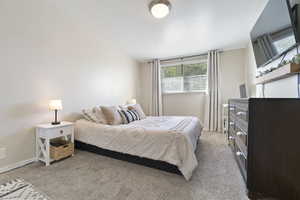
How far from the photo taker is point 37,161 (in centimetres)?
231

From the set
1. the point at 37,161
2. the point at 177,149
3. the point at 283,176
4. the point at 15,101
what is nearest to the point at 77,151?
the point at 37,161

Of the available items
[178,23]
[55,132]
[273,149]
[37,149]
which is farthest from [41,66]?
[273,149]

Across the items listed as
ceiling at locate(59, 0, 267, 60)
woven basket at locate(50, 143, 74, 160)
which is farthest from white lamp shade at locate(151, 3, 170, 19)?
woven basket at locate(50, 143, 74, 160)

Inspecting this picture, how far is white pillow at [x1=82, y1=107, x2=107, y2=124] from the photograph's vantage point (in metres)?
2.76

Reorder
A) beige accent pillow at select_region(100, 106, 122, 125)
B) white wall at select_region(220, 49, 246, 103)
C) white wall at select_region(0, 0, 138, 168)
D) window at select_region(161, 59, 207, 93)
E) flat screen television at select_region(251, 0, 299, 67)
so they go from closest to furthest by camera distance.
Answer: flat screen television at select_region(251, 0, 299, 67) < white wall at select_region(0, 0, 138, 168) < beige accent pillow at select_region(100, 106, 122, 125) < white wall at select_region(220, 49, 246, 103) < window at select_region(161, 59, 207, 93)

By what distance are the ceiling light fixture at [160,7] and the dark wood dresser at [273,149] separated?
188cm

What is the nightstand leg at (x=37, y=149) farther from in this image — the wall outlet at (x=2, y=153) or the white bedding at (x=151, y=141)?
the white bedding at (x=151, y=141)

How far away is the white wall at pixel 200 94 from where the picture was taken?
13.1 ft

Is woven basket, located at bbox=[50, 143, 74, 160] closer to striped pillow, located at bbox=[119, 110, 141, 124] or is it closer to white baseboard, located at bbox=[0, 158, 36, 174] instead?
white baseboard, located at bbox=[0, 158, 36, 174]

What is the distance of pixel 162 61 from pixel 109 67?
1.89 m

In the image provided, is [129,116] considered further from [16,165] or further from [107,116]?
[16,165]

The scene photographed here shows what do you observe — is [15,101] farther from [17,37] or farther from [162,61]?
[162,61]

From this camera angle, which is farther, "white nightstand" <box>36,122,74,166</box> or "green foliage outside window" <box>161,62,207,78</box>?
"green foliage outside window" <box>161,62,207,78</box>

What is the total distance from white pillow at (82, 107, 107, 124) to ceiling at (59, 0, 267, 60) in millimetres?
1838
